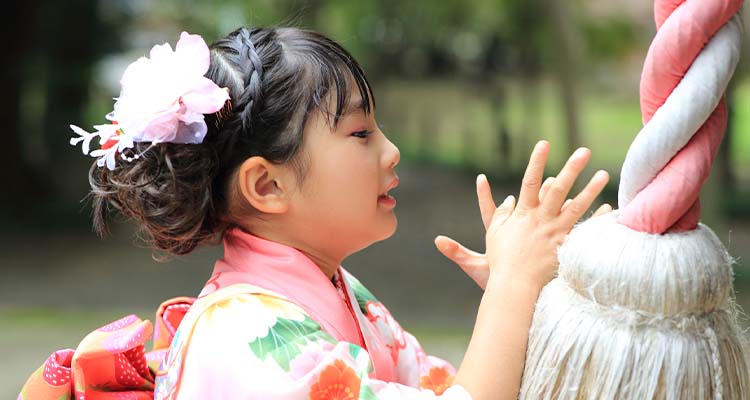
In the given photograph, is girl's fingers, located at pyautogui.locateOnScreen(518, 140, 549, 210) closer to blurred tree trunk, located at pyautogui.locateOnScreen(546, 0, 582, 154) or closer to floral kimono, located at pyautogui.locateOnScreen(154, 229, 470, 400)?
floral kimono, located at pyautogui.locateOnScreen(154, 229, 470, 400)

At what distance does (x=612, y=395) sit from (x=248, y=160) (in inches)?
25.2

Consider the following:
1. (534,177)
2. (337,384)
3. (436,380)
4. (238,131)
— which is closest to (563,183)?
(534,177)

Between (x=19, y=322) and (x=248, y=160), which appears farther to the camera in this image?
(x=19, y=322)

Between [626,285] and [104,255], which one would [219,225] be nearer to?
[626,285]

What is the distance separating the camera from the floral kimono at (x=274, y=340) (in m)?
1.13

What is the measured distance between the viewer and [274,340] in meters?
1.16

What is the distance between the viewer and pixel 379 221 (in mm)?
1320

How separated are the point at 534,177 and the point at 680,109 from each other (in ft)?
0.85

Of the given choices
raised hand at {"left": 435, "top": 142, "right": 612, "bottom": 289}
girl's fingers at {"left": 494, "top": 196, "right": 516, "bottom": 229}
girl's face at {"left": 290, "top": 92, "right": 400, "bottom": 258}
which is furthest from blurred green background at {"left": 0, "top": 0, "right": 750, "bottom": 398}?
girl's fingers at {"left": 494, "top": 196, "right": 516, "bottom": 229}

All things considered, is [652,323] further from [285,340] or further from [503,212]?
[285,340]

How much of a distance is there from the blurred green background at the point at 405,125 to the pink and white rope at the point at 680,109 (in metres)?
4.15

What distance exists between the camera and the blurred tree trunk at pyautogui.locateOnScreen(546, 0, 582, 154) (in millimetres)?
5859

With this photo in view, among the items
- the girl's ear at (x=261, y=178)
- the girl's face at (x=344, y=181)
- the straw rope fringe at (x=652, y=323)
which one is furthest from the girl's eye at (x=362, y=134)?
the straw rope fringe at (x=652, y=323)

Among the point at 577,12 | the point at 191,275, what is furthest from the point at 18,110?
the point at 577,12
